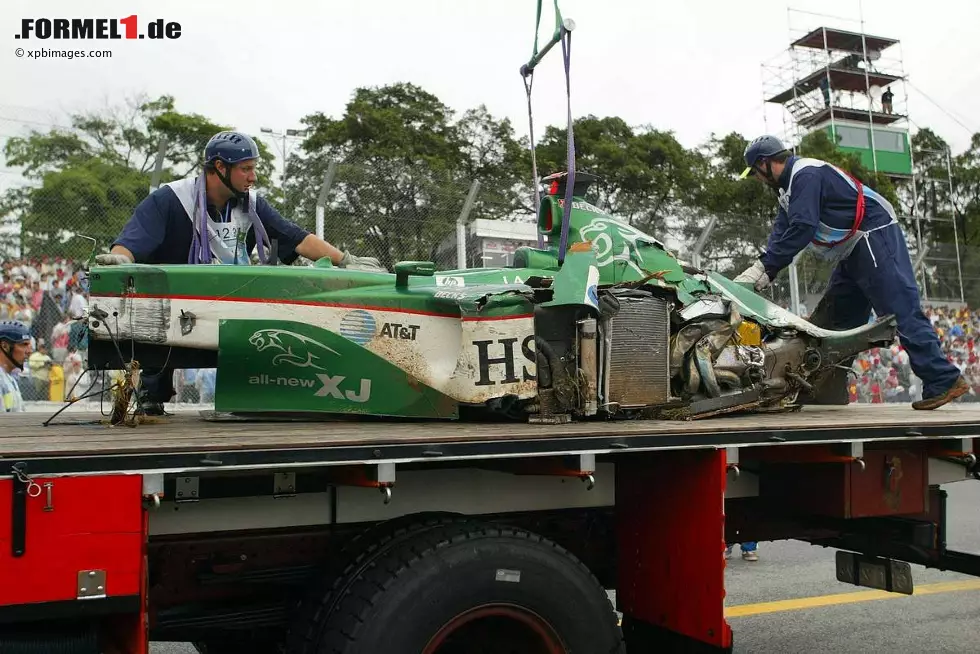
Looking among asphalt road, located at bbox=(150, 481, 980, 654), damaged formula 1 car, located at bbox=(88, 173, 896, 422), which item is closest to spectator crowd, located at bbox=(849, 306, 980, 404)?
asphalt road, located at bbox=(150, 481, 980, 654)

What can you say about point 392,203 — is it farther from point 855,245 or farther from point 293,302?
point 293,302

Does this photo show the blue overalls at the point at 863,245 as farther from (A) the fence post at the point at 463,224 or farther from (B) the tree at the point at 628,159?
(B) the tree at the point at 628,159

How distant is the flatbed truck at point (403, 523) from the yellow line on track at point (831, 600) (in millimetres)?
1974

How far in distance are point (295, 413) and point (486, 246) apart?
709cm

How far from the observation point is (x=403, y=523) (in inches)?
117

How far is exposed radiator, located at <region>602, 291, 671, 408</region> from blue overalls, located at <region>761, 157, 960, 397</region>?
1703mm

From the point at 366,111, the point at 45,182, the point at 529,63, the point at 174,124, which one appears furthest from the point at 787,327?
the point at 174,124

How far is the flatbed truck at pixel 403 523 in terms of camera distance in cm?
230

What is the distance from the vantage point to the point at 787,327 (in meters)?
5.19

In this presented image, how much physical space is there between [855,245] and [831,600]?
234cm

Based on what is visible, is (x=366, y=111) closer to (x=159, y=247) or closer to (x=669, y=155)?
(x=669, y=155)

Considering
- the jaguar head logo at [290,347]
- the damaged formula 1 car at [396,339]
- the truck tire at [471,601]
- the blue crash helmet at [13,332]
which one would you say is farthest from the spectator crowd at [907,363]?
the truck tire at [471,601]

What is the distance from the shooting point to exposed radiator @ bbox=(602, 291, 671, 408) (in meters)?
4.18

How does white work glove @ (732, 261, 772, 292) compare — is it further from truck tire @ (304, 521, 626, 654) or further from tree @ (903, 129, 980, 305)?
tree @ (903, 129, 980, 305)
